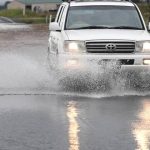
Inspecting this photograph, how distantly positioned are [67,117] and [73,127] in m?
0.85

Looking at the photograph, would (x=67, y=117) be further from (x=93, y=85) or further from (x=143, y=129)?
(x=93, y=85)

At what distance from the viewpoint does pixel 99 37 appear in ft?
42.4

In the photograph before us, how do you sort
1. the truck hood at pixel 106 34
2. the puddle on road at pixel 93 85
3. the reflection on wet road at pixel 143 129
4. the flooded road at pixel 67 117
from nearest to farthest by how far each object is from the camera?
1. the reflection on wet road at pixel 143 129
2. the flooded road at pixel 67 117
3. the puddle on road at pixel 93 85
4. the truck hood at pixel 106 34

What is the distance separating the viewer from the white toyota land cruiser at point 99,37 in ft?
41.9

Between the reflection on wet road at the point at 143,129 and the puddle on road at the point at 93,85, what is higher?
the reflection on wet road at the point at 143,129

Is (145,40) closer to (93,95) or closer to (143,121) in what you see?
(93,95)

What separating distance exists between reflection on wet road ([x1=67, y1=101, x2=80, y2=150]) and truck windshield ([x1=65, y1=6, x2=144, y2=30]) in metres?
2.93

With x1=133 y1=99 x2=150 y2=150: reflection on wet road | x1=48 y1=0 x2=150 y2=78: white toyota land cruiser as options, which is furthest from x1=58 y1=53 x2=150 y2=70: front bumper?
x1=133 y1=99 x2=150 y2=150: reflection on wet road

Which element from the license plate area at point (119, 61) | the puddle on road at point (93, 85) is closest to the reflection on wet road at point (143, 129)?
the puddle on road at point (93, 85)

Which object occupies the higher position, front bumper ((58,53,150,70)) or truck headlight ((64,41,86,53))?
truck headlight ((64,41,86,53))

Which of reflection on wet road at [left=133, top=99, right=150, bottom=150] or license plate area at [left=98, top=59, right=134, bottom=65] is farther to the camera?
license plate area at [left=98, top=59, right=134, bottom=65]

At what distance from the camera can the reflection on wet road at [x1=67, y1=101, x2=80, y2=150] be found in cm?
781

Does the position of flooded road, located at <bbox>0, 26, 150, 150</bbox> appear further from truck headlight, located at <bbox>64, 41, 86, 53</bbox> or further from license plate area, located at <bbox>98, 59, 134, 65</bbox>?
truck headlight, located at <bbox>64, 41, 86, 53</bbox>

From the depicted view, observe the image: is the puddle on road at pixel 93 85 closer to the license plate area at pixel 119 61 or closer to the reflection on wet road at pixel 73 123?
the license plate area at pixel 119 61
